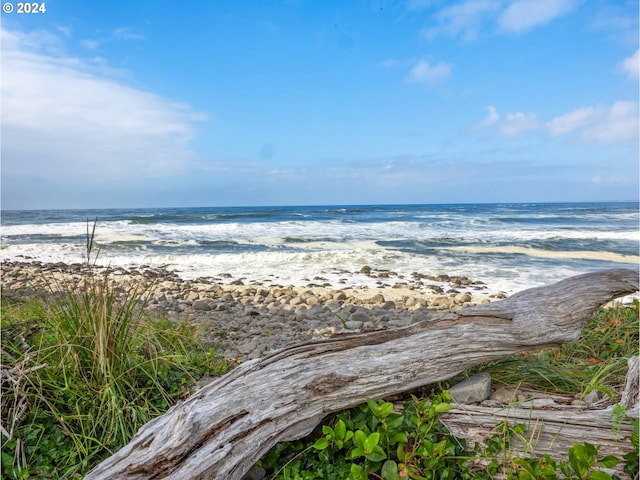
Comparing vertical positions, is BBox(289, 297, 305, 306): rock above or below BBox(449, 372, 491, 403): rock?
below

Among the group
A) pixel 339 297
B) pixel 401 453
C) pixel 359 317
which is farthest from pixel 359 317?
pixel 401 453

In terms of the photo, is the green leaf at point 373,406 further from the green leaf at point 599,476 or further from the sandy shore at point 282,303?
the sandy shore at point 282,303

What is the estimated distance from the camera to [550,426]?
252 cm

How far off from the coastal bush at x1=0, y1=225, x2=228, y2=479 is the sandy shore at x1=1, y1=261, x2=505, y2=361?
1134 millimetres

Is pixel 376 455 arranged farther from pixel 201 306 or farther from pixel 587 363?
pixel 201 306

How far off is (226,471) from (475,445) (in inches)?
52.7

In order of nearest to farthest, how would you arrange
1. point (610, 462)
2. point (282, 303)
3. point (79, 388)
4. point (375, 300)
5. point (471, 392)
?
point (610, 462) → point (471, 392) → point (79, 388) → point (282, 303) → point (375, 300)

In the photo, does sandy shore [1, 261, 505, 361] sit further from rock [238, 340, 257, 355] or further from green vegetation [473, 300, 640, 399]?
green vegetation [473, 300, 640, 399]

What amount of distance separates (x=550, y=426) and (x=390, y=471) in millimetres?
990

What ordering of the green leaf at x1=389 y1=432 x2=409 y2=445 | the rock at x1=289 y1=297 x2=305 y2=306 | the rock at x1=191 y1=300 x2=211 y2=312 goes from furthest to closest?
the rock at x1=289 y1=297 x2=305 y2=306, the rock at x1=191 y1=300 x2=211 y2=312, the green leaf at x1=389 y1=432 x2=409 y2=445

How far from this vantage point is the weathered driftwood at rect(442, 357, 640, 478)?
2.42m

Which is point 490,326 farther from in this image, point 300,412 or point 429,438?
point 300,412

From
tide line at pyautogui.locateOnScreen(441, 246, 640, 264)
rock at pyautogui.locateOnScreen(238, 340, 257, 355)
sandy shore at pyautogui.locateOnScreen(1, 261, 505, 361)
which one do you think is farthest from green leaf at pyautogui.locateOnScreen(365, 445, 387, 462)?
tide line at pyautogui.locateOnScreen(441, 246, 640, 264)

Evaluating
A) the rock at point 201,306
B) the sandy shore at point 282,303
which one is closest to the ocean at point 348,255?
the sandy shore at point 282,303
